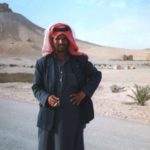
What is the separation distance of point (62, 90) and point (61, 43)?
450mm

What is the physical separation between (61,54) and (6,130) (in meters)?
5.06

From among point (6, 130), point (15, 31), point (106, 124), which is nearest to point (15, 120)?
point (6, 130)

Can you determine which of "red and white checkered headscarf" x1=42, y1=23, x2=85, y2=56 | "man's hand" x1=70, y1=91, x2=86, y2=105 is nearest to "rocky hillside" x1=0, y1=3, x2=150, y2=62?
"red and white checkered headscarf" x1=42, y1=23, x2=85, y2=56

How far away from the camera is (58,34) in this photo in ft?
14.9

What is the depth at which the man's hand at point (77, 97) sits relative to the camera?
4383 millimetres

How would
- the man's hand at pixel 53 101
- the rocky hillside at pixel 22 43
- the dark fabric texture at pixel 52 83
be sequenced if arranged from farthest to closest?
1. the rocky hillside at pixel 22 43
2. the dark fabric texture at pixel 52 83
3. the man's hand at pixel 53 101

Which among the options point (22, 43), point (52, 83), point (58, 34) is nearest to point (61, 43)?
point (58, 34)

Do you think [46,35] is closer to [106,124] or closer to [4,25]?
[106,124]

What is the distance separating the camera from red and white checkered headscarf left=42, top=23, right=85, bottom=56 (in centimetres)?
455

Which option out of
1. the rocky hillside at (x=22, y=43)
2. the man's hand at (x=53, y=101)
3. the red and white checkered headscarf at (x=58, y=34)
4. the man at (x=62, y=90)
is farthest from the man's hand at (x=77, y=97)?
the rocky hillside at (x=22, y=43)

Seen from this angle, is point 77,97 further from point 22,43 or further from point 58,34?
point 22,43

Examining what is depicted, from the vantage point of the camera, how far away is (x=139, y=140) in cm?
834

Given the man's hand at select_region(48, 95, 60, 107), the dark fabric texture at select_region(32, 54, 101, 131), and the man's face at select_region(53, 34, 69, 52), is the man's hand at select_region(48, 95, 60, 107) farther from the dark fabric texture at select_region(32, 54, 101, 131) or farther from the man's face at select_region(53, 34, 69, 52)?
the man's face at select_region(53, 34, 69, 52)

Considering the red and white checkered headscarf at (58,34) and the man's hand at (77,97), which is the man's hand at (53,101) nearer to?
the man's hand at (77,97)
